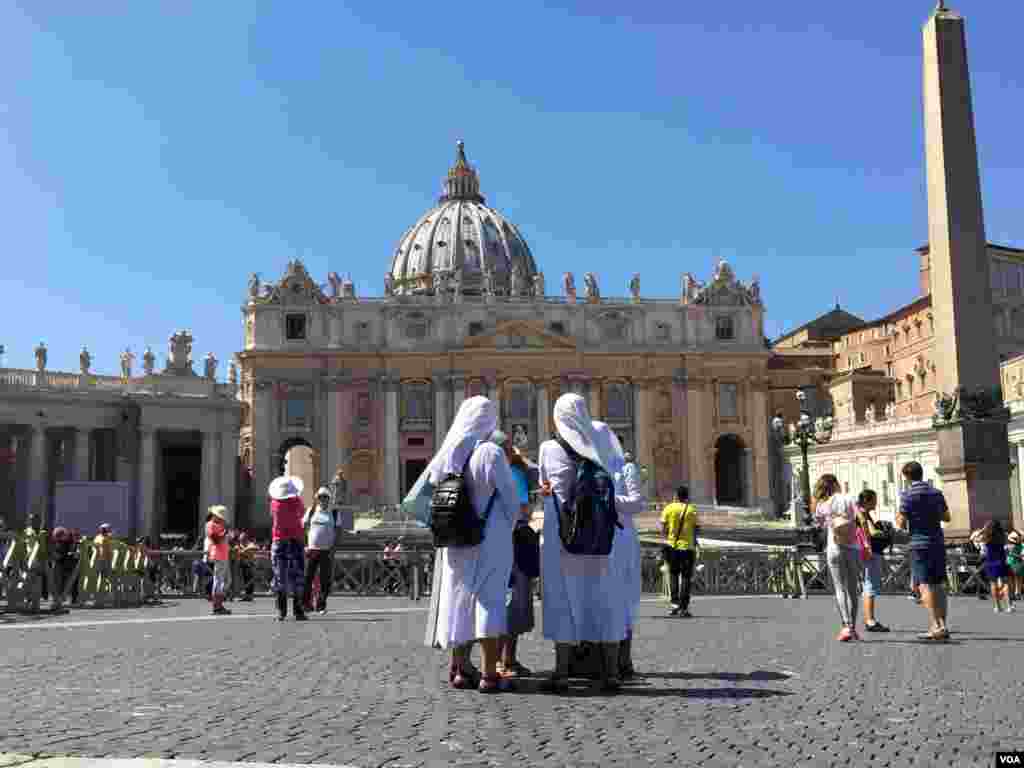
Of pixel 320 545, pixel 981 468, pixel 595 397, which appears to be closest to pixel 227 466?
pixel 595 397

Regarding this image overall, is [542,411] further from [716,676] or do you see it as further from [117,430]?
[716,676]

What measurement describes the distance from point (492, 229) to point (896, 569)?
8823 centimetres

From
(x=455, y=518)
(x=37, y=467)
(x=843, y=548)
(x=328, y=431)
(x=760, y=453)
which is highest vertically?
(x=328, y=431)

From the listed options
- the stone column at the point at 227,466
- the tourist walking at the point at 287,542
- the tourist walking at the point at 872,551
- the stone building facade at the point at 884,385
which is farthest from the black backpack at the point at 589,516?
the stone column at the point at 227,466

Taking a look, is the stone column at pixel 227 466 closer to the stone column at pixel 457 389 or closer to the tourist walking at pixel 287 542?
the stone column at pixel 457 389

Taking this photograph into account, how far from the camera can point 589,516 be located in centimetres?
763

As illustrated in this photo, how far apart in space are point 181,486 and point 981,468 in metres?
57.6

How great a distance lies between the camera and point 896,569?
20.4 meters

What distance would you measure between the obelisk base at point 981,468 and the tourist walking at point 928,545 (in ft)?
22.9

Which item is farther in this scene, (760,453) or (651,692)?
(760,453)

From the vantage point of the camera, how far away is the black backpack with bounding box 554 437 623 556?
25.0 ft

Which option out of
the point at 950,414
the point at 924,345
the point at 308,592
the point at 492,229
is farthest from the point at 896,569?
the point at 492,229

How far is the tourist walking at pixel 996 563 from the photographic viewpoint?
1566 centimetres

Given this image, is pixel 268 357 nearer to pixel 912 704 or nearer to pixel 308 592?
pixel 308 592
